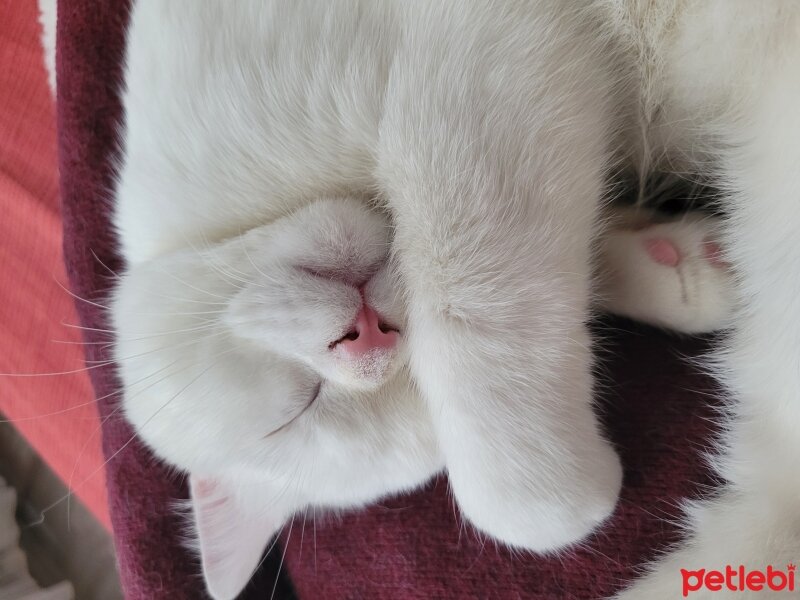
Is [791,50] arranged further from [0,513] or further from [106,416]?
[0,513]

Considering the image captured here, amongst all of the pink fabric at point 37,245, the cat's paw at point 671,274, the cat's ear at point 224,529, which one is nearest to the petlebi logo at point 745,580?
the cat's paw at point 671,274

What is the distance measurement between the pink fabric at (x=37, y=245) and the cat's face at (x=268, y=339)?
1.83ft

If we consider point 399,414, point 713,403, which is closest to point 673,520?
point 713,403

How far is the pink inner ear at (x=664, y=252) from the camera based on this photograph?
67cm

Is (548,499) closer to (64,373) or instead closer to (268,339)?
(268,339)

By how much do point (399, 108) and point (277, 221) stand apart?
170 mm

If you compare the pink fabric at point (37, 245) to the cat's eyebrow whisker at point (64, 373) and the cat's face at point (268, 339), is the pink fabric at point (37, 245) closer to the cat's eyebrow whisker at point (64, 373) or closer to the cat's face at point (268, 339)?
the cat's eyebrow whisker at point (64, 373)

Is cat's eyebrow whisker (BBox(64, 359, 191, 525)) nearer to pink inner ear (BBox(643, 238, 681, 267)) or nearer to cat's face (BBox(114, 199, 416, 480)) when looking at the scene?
cat's face (BBox(114, 199, 416, 480))

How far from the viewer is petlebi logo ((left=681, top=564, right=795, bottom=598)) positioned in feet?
1.84

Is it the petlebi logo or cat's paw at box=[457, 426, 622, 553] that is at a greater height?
cat's paw at box=[457, 426, 622, 553]

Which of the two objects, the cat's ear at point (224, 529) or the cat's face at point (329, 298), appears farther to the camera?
the cat's ear at point (224, 529)

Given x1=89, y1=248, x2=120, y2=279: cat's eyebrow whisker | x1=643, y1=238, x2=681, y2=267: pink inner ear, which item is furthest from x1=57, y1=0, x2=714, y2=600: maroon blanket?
x1=643, y1=238, x2=681, y2=267: pink inner ear

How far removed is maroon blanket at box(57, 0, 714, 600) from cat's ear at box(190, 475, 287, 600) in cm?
10

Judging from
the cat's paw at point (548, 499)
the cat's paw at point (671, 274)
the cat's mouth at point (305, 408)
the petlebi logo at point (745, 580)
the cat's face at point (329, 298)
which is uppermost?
the cat's face at point (329, 298)
